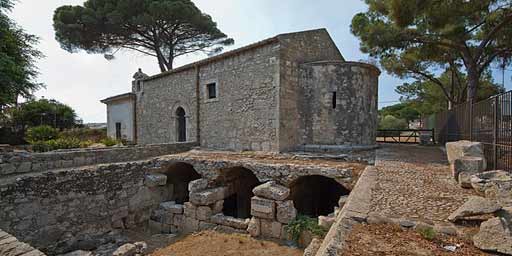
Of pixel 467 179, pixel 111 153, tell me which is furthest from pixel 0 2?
pixel 467 179

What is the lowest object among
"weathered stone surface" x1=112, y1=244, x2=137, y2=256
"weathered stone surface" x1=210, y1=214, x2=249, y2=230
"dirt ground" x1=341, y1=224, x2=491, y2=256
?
"weathered stone surface" x1=112, y1=244, x2=137, y2=256

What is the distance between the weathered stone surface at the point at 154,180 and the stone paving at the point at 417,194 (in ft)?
22.5

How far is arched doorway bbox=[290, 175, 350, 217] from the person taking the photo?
902cm

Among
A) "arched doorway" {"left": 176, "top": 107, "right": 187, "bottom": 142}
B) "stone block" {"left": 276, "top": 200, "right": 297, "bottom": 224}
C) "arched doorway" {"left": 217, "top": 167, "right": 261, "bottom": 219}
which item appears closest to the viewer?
"stone block" {"left": 276, "top": 200, "right": 297, "bottom": 224}

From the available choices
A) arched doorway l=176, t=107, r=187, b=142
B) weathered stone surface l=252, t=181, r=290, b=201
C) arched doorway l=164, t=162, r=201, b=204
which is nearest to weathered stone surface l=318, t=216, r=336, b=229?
weathered stone surface l=252, t=181, r=290, b=201

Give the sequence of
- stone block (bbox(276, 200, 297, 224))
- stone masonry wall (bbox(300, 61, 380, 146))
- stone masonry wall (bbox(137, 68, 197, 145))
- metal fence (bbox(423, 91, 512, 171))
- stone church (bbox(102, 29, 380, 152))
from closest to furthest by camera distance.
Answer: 1. metal fence (bbox(423, 91, 512, 171))
2. stone block (bbox(276, 200, 297, 224))
3. stone church (bbox(102, 29, 380, 152))
4. stone masonry wall (bbox(300, 61, 380, 146))
5. stone masonry wall (bbox(137, 68, 197, 145))

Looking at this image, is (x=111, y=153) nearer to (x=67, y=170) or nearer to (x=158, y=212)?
(x=67, y=170)

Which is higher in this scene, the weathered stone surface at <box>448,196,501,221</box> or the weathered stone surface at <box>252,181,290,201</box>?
the weathered stone surface at <box>448,196,501,221</box>

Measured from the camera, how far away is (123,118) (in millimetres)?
19031

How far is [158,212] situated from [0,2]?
27.8 feet

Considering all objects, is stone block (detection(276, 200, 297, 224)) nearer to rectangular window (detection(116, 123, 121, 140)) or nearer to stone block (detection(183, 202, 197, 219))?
stone block (detection(183, 202, 197, 219))

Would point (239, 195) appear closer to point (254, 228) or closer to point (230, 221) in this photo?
point (230, 221)

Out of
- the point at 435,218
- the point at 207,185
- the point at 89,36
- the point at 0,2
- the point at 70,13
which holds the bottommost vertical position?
the point at 207,185

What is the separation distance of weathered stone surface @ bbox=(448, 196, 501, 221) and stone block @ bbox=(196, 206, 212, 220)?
6.00 m
